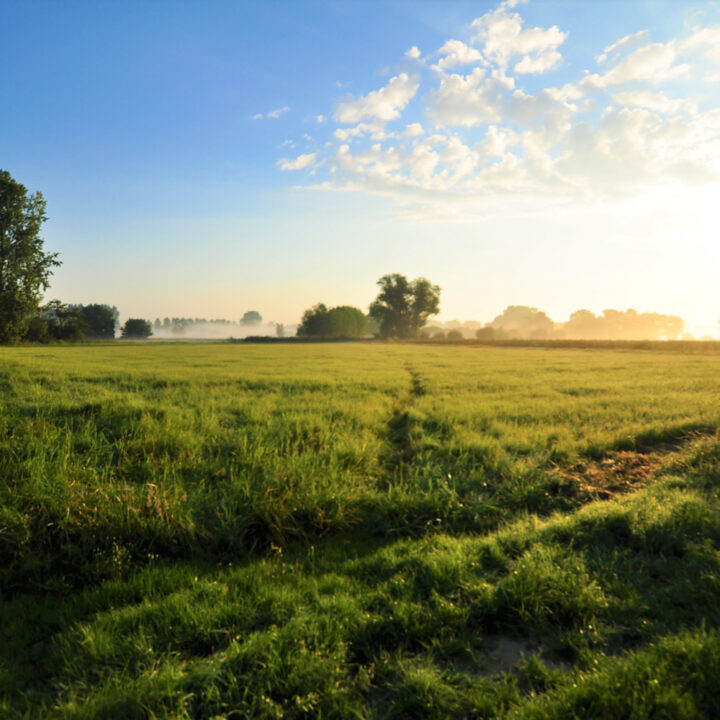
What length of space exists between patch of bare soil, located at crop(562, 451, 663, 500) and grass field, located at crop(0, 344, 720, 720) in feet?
0.19

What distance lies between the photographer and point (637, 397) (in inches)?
535

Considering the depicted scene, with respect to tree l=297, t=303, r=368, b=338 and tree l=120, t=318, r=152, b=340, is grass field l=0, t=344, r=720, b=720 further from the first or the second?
tree l=120, t=318, r=152, b=340

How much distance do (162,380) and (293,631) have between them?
13.9 metres

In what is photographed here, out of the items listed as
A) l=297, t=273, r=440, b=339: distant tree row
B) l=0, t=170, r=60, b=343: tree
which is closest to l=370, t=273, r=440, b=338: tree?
l=297, t=273, r=440, b=339: distant tree row

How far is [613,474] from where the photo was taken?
7371 millimetres

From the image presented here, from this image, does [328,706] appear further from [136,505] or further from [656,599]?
[136,505]

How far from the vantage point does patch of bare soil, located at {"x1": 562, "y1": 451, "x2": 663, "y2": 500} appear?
6.72 m

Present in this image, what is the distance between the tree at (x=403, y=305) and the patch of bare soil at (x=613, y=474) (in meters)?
110

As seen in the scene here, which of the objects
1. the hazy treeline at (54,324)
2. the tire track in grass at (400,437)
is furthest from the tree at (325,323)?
the tire track in grass at (400,437)

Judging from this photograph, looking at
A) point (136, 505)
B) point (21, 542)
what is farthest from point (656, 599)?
point (21, 542)

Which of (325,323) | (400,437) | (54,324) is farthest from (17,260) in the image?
(325,323)

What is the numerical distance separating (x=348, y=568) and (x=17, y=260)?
61.7 m

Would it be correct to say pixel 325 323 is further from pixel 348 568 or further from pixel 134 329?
pixel 348 568

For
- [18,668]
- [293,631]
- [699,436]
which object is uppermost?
[699,436]
